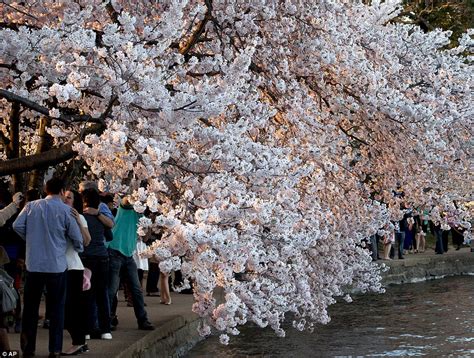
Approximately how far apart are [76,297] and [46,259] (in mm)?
1529

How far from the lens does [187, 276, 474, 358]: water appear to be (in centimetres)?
1488

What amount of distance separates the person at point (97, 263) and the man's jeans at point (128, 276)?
53cm

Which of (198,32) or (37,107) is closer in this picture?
(37,107)

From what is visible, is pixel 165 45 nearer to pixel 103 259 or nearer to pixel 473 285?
pixel 103 259

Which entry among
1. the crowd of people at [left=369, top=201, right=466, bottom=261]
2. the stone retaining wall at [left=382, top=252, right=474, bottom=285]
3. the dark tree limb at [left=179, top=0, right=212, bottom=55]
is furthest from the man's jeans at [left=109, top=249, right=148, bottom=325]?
the crowd of people at [left=369, top=201, right=466, bottom=261]

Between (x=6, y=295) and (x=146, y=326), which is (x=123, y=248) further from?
(x=6, y=295)

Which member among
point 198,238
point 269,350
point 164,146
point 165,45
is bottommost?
point 269,350

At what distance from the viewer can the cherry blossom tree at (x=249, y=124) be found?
909 cm

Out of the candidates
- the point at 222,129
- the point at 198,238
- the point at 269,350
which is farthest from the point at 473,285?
the point at 198,238

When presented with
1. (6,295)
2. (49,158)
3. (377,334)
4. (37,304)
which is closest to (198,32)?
(49,158)

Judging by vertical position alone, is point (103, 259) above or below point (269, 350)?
above

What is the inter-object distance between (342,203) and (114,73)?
5.45 metres

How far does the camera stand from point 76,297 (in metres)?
12.1

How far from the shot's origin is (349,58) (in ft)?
42.0
